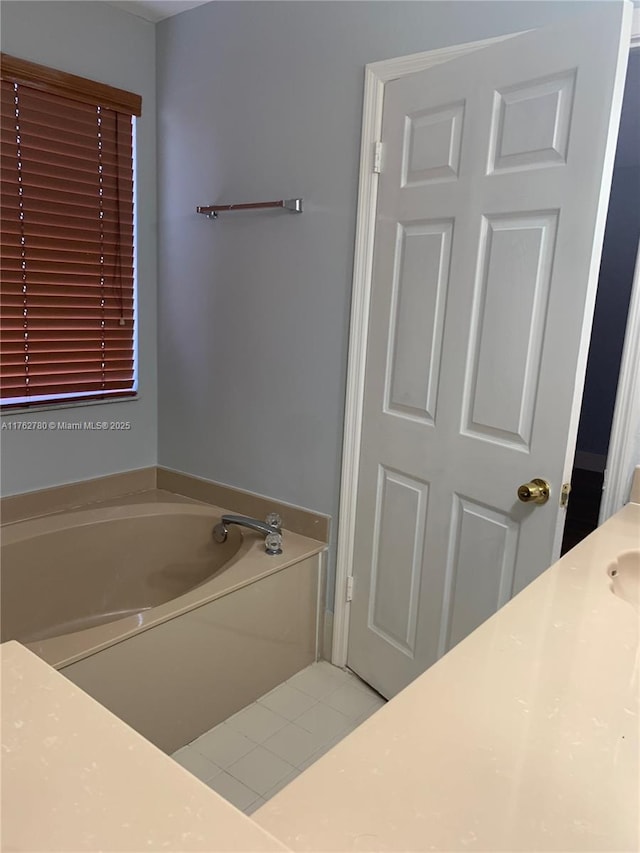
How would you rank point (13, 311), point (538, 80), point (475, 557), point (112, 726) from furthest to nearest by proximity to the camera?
point (13, 311)
point (475, 557)
point (538, 80)
point (112, 726)

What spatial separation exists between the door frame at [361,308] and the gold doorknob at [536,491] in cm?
19

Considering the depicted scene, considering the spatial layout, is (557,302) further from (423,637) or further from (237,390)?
(237,390)

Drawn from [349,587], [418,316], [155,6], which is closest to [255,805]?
[349,587]

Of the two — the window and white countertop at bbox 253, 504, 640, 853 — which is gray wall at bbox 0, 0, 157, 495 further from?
white countertop at bbox 253, 504, 640, 853

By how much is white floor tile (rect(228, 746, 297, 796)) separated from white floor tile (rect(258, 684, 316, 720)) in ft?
0.64

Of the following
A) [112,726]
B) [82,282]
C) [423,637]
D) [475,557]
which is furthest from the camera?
[82,282]

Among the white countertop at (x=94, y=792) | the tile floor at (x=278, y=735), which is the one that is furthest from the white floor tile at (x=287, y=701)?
the white countertop at (x=94, y=792)

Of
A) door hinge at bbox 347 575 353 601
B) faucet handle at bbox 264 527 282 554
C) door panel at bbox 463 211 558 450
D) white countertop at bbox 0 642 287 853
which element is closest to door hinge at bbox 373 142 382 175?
door panel at bbox 463 211 558 450

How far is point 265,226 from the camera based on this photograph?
2279 millimetres

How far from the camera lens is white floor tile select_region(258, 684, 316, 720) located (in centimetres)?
207

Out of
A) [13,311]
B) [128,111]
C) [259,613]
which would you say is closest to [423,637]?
[259,613]

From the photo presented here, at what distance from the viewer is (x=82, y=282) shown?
2.46 meters

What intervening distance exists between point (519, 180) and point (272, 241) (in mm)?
964

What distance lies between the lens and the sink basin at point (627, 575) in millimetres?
1299
